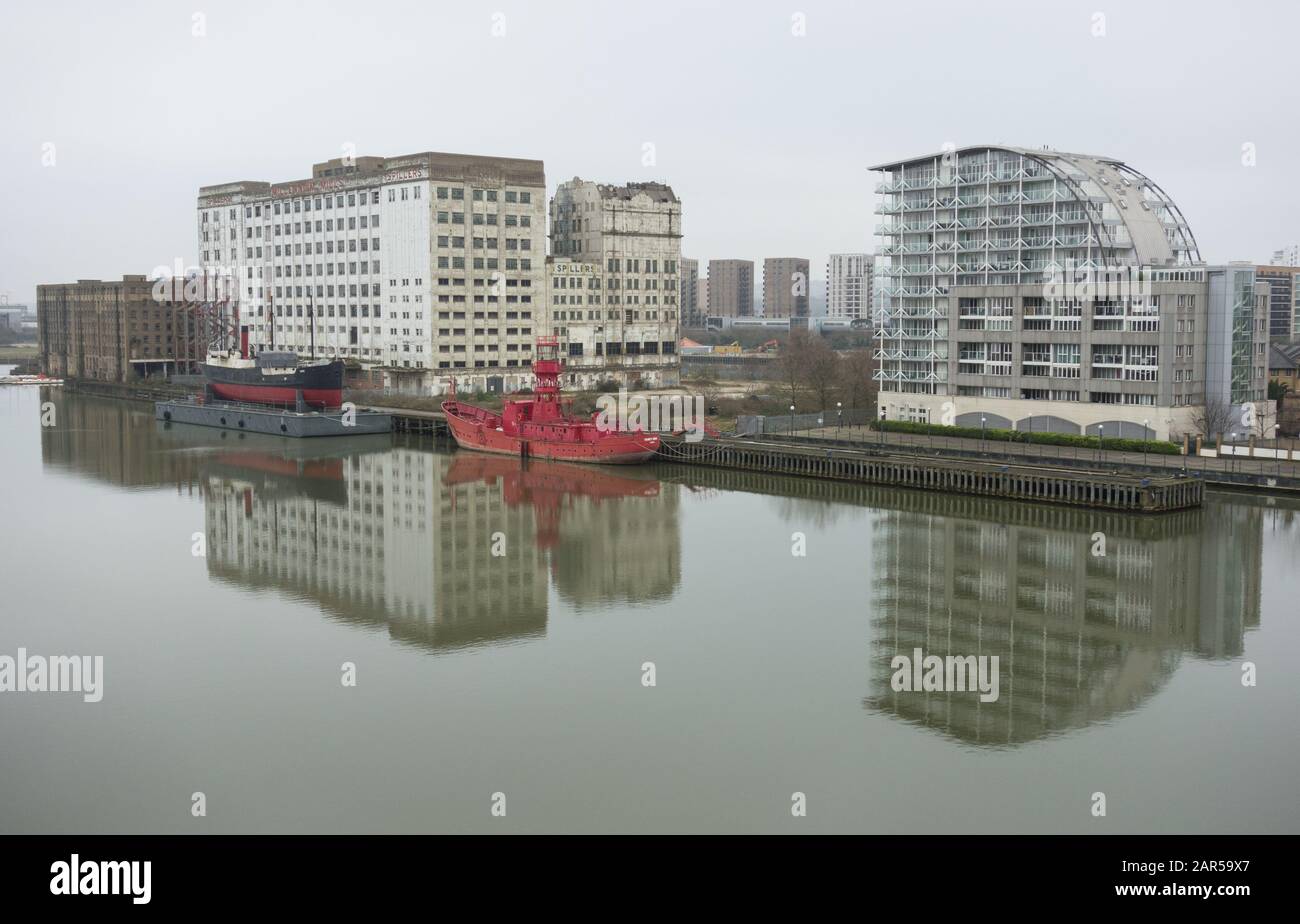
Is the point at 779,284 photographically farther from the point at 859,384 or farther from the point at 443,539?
the point at 443,539

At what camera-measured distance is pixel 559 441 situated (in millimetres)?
42312

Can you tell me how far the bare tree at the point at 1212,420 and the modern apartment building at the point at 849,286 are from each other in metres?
119

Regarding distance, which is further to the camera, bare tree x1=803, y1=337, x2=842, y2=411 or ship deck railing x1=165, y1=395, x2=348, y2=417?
ship deck railing x1=165, y1=395, x2=348, y2=417

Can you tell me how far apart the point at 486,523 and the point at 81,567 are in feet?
31.0

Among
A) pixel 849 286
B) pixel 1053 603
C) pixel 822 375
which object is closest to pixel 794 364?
pixel 822 375

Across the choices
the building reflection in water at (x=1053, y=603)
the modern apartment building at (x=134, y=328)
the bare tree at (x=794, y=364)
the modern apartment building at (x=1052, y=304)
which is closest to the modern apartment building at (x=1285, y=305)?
the bare tree at (x=794, y=364)

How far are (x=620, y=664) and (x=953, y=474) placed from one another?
17202 mm

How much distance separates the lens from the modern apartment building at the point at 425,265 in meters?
58.8

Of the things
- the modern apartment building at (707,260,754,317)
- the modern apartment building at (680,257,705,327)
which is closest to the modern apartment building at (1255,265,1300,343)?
the modern apartment building at (680,257,705,327)

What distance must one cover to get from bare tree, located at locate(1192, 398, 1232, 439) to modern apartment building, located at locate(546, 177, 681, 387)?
3220cm

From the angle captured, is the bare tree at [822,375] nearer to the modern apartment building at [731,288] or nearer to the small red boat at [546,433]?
the small red boat at [546,433]

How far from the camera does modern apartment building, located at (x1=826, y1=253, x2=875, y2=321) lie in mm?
161625

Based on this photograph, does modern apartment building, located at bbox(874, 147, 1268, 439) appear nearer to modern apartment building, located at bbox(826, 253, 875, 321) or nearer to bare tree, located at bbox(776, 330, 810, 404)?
bare tree, located at bbox(776, 330, 810, 404)
